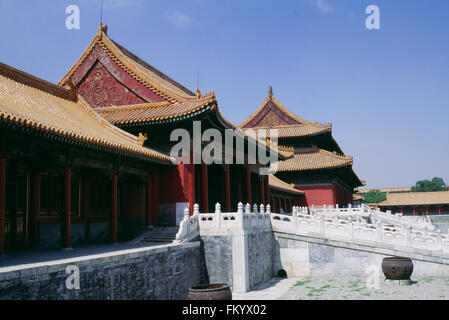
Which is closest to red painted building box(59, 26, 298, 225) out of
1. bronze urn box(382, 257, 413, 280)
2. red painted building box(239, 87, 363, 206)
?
bronze urn box(382, 257, 413, 280)

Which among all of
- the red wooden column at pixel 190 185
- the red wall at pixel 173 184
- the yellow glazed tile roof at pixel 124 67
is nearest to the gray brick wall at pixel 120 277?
the red wooden column at pixel 190 185

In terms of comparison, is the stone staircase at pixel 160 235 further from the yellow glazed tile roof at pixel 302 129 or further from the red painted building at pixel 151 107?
the yellow glazed tile roof at pixel 302 129

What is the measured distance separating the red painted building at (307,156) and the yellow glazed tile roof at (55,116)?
1751 centimetres

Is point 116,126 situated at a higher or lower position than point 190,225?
higher

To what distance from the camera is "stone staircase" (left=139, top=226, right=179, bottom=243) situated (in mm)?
13977

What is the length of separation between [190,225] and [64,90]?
6893mm

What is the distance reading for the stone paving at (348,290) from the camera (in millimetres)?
13297

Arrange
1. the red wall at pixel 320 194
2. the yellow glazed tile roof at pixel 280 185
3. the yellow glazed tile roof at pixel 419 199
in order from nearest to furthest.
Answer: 1. the yellow glazed tile roof at pixel 280 185
2. the red wall at pixel 320 194
3. the yellow glazed tile roof at pixel 419 199

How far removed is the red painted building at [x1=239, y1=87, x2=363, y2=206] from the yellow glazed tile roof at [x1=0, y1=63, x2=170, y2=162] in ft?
57.5

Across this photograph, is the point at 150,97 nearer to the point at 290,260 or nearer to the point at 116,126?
the point at 116,126

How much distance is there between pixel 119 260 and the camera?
10.0 m

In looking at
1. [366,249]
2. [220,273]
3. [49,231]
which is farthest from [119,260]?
[366,249]
